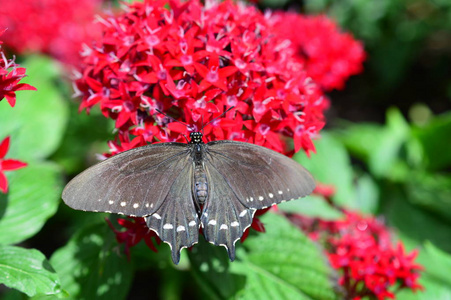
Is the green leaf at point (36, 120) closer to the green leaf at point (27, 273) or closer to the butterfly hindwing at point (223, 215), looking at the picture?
the green leaf at point (27, 273)

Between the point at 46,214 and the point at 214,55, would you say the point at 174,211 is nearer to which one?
the point at 214,55

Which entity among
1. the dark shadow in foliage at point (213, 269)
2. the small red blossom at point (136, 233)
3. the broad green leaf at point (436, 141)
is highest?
the small red blossom at point (136, 233)

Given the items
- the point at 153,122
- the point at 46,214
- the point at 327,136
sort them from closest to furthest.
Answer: the point at 153,122 → the point at 46,214 → the point at 327,136

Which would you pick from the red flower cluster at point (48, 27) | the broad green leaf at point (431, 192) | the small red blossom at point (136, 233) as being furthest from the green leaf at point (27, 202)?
the broad green leaf at point (431, 192)

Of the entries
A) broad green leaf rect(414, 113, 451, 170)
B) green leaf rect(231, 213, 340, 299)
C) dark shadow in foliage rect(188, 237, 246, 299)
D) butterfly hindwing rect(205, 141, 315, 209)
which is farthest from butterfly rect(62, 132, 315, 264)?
broad green leaf rect(414, 113, 451, 170)

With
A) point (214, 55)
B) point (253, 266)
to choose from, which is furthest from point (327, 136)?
point (214, 55)
